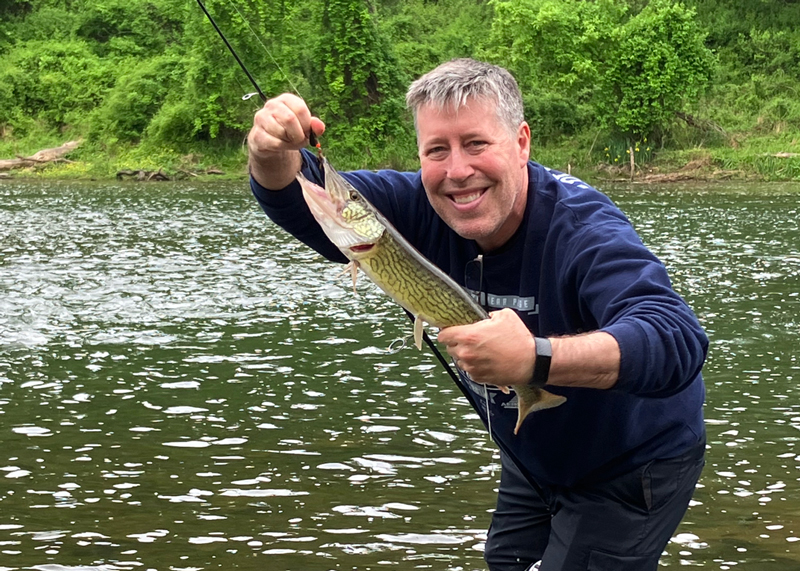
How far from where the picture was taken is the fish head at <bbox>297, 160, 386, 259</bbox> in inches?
133

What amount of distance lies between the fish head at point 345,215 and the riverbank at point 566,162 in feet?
134

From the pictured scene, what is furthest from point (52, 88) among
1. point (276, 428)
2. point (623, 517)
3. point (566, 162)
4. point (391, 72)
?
point (623, 517)

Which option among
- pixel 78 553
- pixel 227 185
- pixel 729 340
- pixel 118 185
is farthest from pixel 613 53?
pixel 78 553

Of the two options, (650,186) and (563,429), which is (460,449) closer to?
(563,429)

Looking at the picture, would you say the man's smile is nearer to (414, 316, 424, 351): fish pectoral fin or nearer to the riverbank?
(414, 316, 424, 351): fish pectoral fin

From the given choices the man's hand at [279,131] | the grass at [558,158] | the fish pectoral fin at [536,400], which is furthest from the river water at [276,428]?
the grass at [558,158]

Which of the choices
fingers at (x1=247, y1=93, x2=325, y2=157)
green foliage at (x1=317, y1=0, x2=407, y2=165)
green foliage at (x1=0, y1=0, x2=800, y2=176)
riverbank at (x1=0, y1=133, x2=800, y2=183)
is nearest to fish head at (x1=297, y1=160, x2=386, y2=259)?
fingers at (x1=247, y1=93, x2=325, y2=157)

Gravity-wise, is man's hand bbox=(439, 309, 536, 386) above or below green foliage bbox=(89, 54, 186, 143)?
above

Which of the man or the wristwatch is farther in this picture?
the man

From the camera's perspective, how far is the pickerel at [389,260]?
3.30 m

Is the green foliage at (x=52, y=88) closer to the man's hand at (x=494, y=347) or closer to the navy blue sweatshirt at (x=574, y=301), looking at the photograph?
the navy blue sweatshirt at (x=574, y=301)

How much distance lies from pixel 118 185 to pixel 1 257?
23.2 metres

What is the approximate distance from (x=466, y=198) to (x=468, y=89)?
1.32ft

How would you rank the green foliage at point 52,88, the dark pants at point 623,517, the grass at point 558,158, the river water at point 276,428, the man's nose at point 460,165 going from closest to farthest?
the man's nose at point 460,165, the dark pants at point 623,517, the river water at point 276,428, the grass at point 558,158, the green foliage at point 52,88
